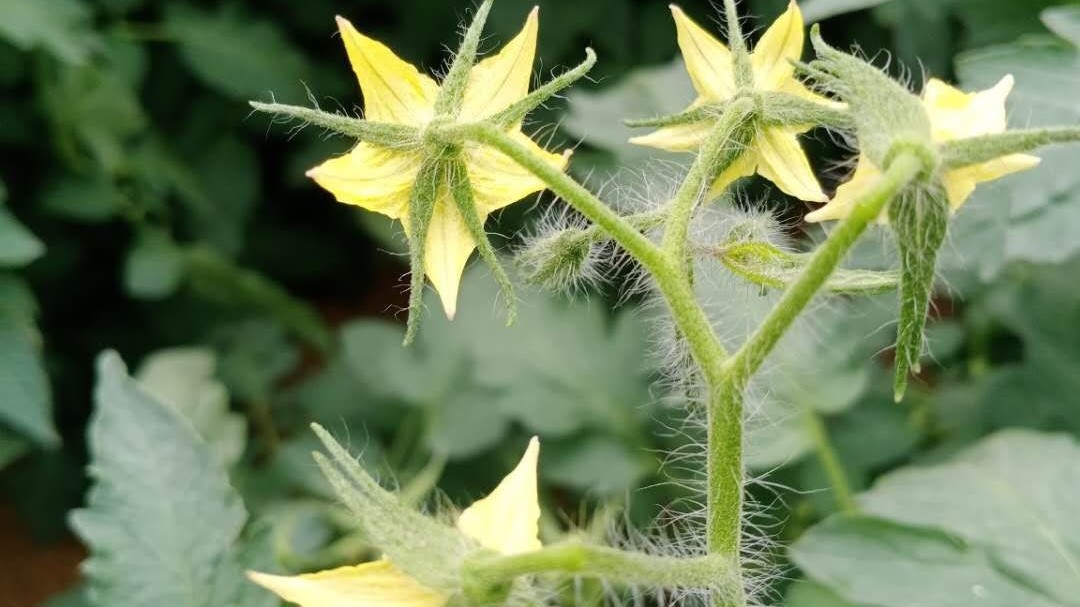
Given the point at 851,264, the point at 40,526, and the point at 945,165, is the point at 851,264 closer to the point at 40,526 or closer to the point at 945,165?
the point at 945,165

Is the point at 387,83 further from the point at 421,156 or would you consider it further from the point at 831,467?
the point at 831,467

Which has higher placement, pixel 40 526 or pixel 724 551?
pixel 40 526

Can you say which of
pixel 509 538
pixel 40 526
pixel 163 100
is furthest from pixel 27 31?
pixel 509 538

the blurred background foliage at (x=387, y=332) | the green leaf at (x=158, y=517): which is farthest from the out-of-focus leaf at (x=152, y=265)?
the green leaf at (x=158, y=517)

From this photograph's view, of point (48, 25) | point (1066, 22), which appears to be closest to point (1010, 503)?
point (1066, 22)

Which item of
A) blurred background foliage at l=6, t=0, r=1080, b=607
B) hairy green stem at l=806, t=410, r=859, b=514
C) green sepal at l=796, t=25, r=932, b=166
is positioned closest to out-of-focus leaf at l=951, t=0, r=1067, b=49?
blurred background foliage at l=6, t=0, r=1080, b=607

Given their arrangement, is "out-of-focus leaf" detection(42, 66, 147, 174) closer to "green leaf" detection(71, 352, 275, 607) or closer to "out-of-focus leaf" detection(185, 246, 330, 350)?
"out-of-focus leaf" detection(185, 246, 330, 350)

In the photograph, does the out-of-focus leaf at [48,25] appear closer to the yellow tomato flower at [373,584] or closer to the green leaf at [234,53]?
the green leaf at [234,53]
